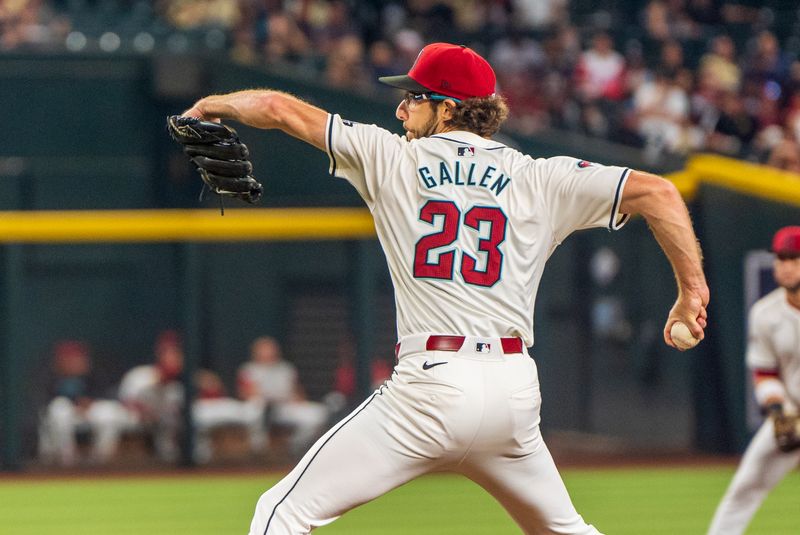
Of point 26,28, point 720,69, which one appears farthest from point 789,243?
point 26,28

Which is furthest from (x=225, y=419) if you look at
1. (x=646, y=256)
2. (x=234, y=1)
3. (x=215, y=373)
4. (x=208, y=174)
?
(x=208, y=174)

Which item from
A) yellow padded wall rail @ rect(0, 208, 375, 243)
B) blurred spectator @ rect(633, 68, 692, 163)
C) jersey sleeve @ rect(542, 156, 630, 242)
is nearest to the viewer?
jersey sleeve @ rect(542, 156, 630, 242)

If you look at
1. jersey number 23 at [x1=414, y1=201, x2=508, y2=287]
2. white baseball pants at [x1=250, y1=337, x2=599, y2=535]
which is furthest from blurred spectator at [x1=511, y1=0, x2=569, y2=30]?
white baseball pants at [x1=250, y1=337, x2=599, y2=535]

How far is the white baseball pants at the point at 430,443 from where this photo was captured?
3.49 metres

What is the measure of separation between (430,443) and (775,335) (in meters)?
3.34

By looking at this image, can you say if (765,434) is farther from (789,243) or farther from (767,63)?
(767,63)

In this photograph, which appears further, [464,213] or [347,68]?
[347,68]

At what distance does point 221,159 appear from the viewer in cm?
380

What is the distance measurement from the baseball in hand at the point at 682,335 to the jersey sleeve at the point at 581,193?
0.32 meters

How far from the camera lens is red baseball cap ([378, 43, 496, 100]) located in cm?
368

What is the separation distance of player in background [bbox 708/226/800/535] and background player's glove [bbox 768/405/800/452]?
0.05 ft

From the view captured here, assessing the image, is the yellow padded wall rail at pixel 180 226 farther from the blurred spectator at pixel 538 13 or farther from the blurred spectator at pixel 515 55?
the blurred spectator at pixel 538 13

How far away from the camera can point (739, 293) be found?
1110 cm

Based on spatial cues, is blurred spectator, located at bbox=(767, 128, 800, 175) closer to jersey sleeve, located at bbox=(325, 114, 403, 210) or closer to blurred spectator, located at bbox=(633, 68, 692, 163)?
blurred spectator, located at bbox=(633, 68, 692, 163)
